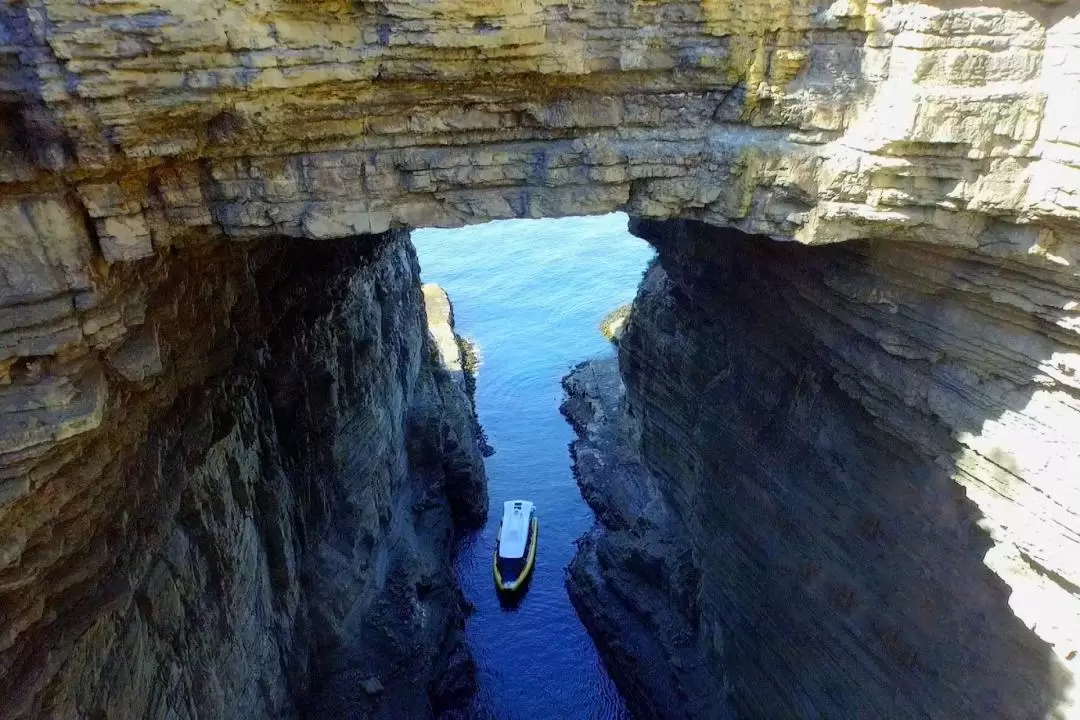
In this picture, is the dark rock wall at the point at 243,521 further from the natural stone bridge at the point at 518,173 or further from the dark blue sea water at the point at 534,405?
the dark blue sea water at the point at 534,405

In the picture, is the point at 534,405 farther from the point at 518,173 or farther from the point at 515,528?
the point at 518,173

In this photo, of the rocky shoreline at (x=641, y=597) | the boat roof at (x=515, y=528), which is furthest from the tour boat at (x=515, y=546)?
the rocky shoreline at (x=641, y=597)

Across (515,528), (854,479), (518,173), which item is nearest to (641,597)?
(515,528)

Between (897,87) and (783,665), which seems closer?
(897,87)

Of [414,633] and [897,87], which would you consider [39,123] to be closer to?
[897,87]

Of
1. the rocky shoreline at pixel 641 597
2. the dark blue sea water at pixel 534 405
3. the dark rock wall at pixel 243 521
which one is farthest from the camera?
the dark blue sea water at pixel 534 405

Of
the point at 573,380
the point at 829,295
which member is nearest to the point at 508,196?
the point at 829,295
